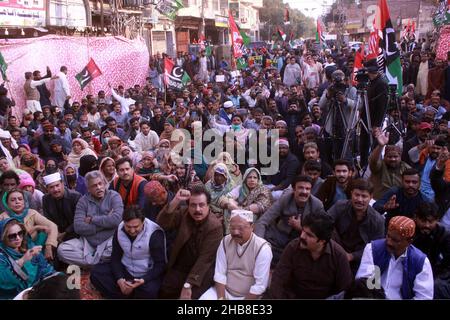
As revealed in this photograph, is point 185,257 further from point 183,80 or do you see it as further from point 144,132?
point 183,80

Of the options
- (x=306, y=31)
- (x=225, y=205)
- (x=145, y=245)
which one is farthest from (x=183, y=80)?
(x=306, y=31)

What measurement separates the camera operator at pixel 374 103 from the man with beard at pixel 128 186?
3032mm

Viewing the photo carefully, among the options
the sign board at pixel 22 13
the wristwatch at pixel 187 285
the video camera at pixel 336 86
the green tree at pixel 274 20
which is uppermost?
the green tree at pixel 274 20

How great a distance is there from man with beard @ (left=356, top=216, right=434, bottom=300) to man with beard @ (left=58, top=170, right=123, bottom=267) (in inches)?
86.6

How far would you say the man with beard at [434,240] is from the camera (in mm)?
3521

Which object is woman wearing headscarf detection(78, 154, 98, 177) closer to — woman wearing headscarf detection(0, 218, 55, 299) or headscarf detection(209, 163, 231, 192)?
headscarf detection(209, 163, 231, 192)

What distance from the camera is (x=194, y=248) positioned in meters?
3.88

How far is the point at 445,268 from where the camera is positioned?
11.7 ft

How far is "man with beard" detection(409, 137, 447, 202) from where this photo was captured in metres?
4.88

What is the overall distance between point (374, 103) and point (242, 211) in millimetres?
3614

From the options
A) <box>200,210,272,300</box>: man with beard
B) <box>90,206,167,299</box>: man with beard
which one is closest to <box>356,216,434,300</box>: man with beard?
<box>200,210,272,300</box>: man with beard

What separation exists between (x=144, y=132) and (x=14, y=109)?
3.47 m

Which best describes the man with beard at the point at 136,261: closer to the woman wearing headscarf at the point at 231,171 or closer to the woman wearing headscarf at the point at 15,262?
the woman wearing headscarf at the point at 15,262

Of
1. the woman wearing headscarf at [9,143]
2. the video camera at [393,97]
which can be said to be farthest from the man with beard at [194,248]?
the video camera at [393,97]
